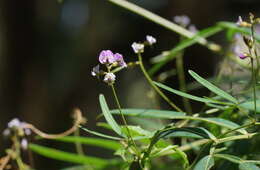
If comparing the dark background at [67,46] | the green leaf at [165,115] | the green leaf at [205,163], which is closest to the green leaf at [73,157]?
the green leaf at [165,115]

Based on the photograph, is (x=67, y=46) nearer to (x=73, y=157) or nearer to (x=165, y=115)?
(x=73, y=157)

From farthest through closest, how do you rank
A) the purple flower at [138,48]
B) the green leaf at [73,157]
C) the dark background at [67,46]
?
1. the dark background at [67,46]
2. the green leaf at [73,157]
3. the purple flower at [138,48]

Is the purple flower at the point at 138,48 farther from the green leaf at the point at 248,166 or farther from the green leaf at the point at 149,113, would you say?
the green leaf at the point at 248,166

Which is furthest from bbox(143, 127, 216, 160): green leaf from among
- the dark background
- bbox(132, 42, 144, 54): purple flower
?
the dark background

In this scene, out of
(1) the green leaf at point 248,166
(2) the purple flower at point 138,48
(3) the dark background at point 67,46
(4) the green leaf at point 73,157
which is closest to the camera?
(1) the green leaf at point 248,166

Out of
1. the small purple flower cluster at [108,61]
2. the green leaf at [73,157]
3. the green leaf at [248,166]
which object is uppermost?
the small purple flower cluster at [108,61]

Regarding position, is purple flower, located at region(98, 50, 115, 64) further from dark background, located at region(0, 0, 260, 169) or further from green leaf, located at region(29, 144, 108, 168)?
dark background, located at region(0, 0, 260, 169)
